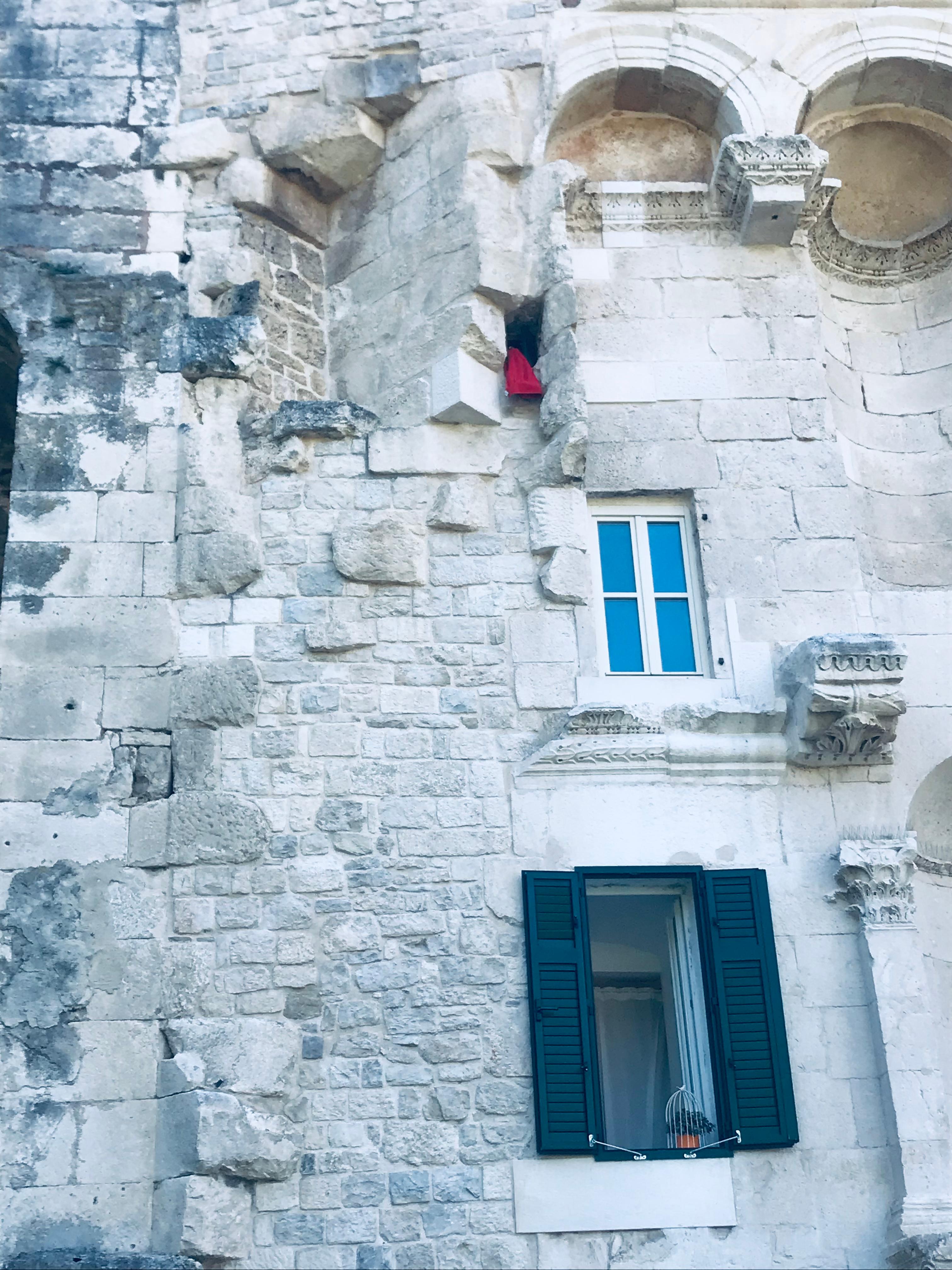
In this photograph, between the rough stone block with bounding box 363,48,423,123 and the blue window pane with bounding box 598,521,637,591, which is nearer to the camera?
the blue window pane with bounding box 598,521,637,591

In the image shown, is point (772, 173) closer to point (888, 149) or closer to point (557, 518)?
point (888, 149)

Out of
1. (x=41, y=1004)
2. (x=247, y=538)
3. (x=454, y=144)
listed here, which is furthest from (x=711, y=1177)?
(x=454, y=144)

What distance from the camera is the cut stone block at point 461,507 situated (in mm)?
8328

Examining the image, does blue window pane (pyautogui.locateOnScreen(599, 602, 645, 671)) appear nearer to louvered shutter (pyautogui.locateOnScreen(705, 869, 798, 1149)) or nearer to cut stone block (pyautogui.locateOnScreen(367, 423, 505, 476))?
cut stone block (pyautogui.locateOnScreen(367, 423, 505, 476))

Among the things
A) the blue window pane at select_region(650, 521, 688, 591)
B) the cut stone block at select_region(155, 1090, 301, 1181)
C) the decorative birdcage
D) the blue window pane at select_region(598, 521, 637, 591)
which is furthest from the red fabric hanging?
the cut stone block at select_region(155, 1090, 301, 1181)

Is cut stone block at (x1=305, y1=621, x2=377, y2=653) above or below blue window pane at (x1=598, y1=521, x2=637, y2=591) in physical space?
below

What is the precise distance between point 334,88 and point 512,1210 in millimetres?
6664

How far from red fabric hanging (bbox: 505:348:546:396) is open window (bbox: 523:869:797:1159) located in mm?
2791

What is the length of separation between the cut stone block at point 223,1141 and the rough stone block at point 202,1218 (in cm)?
6

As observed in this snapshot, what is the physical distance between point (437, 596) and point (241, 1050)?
100 inches

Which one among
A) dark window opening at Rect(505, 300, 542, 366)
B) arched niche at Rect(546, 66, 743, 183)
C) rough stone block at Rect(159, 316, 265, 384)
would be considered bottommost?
rough stone block at Rect(159, 316, 265, 384)

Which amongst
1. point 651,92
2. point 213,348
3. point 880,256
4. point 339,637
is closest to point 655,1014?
point 339,637

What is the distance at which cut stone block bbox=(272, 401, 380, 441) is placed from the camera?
27.7ft

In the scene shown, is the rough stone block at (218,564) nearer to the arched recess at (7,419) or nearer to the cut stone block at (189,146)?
the arched recess at (7,419)
